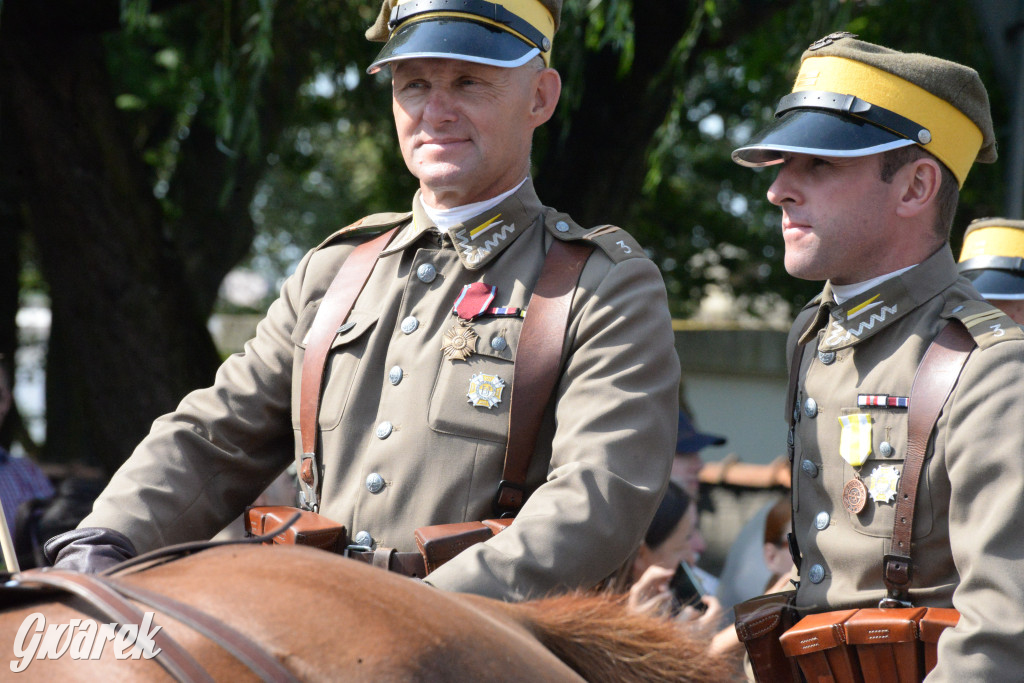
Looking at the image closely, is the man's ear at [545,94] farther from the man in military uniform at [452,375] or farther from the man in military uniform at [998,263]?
the man in military uniform at [998,263]

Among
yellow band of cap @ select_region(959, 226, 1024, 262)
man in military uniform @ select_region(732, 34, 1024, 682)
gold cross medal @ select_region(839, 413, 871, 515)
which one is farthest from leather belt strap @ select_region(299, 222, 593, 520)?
yellow band of cap @ select_region(959, 226, 1024, 262)

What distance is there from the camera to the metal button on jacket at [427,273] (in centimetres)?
234

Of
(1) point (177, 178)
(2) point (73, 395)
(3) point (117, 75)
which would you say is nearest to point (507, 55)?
(3) point (117, 75)

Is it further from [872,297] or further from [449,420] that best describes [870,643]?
[449,420]

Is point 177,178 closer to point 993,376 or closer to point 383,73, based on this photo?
point 383,73

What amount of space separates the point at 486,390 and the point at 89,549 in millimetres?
766

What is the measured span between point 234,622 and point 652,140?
4869 millimetres

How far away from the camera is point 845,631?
205 cm

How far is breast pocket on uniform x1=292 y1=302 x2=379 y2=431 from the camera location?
2248mm

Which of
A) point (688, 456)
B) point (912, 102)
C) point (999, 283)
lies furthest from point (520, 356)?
point (688, 456)

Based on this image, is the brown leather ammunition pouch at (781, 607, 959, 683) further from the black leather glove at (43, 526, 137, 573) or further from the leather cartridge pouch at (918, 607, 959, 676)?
the black leather glove at (43, 526, 137, 573)

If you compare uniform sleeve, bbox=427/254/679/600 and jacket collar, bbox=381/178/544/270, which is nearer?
uniform sleeve, bbox=427/254/679/600

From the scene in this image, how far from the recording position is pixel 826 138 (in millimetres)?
2258

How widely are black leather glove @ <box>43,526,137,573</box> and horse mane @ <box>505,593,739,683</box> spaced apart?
0.81 metres
